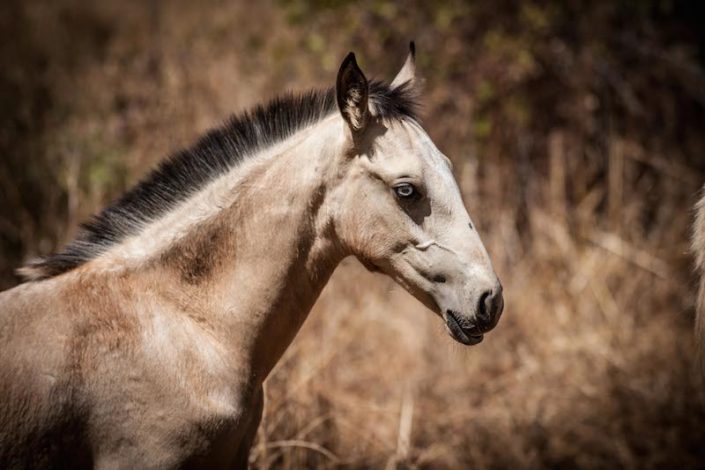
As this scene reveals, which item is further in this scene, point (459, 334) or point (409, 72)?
point (409, 72)

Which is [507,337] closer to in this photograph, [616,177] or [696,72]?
[616,177]

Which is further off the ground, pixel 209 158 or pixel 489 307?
pixel 209 158

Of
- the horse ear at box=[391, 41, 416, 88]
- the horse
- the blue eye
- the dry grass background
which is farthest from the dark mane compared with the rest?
the dry grass background

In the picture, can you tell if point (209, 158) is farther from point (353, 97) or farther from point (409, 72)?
point (409, 72)

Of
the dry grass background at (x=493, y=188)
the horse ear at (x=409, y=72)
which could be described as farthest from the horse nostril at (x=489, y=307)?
the dry grass background at (x=493, y=188)

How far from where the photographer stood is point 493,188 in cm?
679

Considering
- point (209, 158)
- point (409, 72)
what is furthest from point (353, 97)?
point (209, 158)

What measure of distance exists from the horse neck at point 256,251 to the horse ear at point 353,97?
0.38ft

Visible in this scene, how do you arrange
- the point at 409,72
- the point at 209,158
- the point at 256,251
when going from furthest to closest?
1. the point at 409,72
2. the point at 209,158
3. the point at 256,251

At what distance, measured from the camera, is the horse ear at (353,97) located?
2576 millimetres

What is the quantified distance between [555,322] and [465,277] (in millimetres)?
3662

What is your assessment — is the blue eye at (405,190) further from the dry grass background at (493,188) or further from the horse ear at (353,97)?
the dry grass background at (493,188)

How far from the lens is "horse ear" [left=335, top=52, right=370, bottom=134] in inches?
101

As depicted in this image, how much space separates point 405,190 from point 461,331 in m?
0.56
